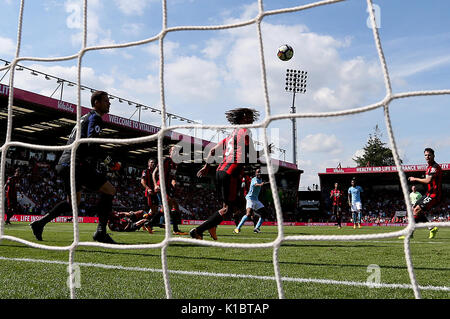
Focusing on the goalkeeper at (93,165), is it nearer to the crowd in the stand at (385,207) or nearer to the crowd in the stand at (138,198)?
the crowd in the stand at (138,198)

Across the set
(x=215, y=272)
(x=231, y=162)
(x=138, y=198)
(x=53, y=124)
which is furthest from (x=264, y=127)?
(x=138, y=198)

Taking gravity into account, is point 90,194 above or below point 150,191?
above

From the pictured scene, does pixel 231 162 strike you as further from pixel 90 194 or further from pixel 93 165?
pixel 90 194

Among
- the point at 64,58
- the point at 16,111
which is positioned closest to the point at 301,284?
the point at 64,58

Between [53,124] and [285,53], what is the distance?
1366 centimetres

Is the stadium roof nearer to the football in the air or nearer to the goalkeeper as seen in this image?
the football in the air

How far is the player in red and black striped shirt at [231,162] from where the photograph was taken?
450cm

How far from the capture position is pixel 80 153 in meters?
4.23

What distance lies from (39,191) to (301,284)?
21.5m

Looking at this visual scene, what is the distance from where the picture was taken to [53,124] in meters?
20.5

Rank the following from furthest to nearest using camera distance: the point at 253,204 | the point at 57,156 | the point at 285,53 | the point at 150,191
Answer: the point at 57,156 < the point at 285,53 < the point at 253,204 < the point at 150,191

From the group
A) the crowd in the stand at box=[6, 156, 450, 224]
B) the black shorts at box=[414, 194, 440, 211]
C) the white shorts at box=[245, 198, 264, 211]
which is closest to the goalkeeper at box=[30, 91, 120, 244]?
the black shorts at box=[414, 194, 440, 211]

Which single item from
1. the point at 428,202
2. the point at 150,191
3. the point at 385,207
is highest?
the point at 150,191

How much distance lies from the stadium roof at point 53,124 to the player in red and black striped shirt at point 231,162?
34.6 ft
